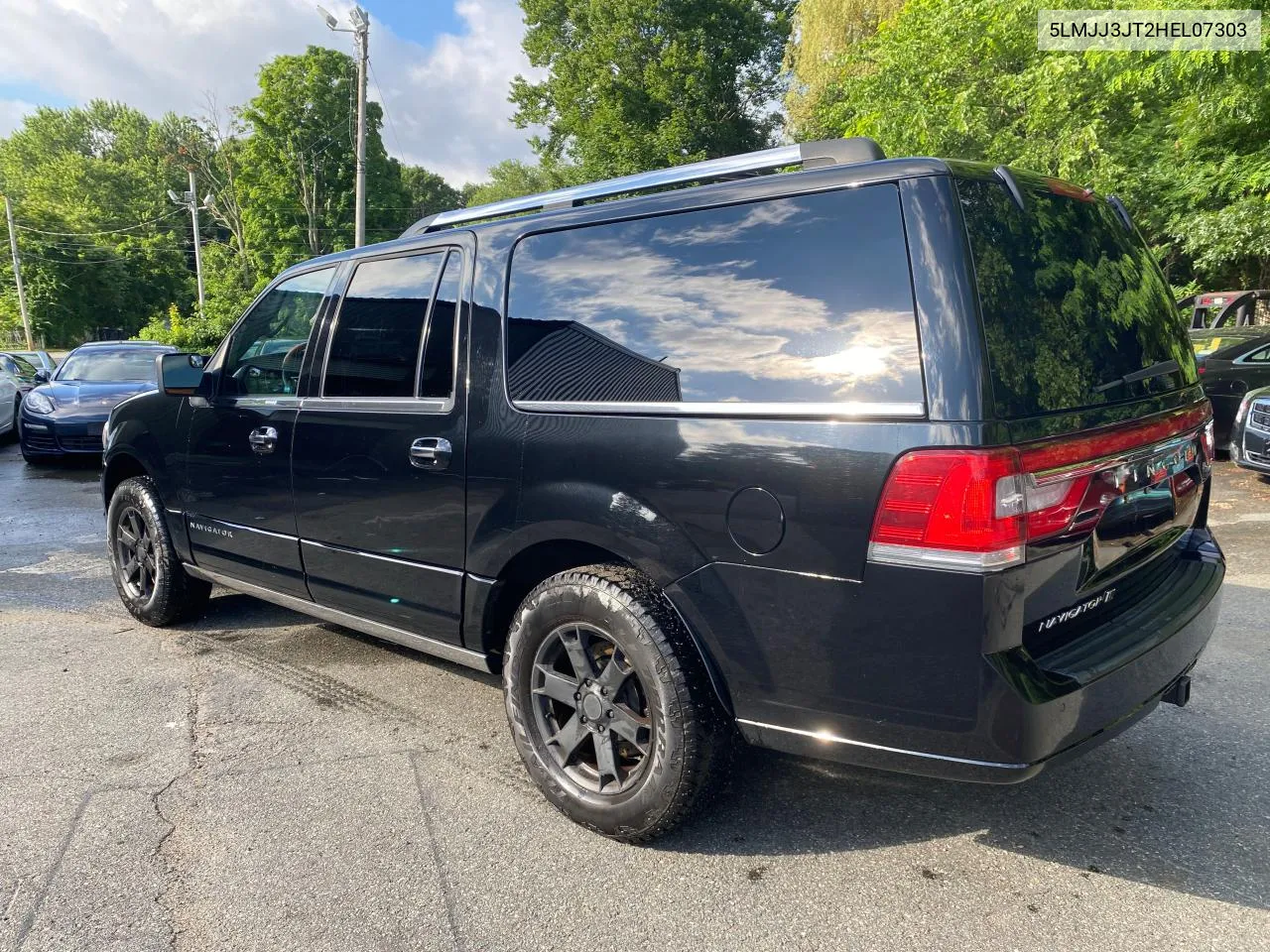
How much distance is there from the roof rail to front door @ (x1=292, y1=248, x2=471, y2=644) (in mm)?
339

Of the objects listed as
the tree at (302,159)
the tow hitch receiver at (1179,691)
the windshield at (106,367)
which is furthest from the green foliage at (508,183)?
the tow hitch receiver at (1179,691)

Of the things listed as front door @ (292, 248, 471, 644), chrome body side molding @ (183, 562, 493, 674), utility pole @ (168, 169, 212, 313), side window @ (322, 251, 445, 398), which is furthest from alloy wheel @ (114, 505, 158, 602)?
utility pole @ (168, 169, 212, 313)

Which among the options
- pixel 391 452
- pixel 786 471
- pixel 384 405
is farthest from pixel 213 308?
pixel 786 471

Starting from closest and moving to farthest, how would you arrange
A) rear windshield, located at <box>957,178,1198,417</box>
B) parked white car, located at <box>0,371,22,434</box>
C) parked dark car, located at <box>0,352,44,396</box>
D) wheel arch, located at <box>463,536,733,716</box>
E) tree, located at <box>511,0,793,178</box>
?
1. rear windshield, located at <box>957,178,1198,417</box>
2. wheel arch, located at <box>463,536,733,716</box>
3. parked white car, located at <box>0,371,22,434</box>
4. parked dark car, located at <box>0,352,44,396</box>
5. tree, located at <box>511,0,793,178</box>

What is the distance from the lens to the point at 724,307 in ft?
7.95

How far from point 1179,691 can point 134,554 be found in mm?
4883

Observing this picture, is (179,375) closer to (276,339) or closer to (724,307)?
(276,339)

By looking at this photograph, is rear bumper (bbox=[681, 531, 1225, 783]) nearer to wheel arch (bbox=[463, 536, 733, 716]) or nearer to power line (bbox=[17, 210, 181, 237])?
wheel arch (bbox=[463, 536, 733, 716])

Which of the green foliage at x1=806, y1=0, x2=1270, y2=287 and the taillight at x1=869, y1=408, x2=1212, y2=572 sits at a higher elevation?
the green foliage at x1=806, y1=0, x2=1270, y2=287

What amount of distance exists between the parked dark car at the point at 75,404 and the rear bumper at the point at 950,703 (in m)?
9.77

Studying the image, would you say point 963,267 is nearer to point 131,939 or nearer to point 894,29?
point 131,939

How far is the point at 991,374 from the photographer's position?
2.03 metres

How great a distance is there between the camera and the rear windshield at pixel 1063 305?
2111 mm

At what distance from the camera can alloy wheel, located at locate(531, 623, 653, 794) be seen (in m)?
2.63
